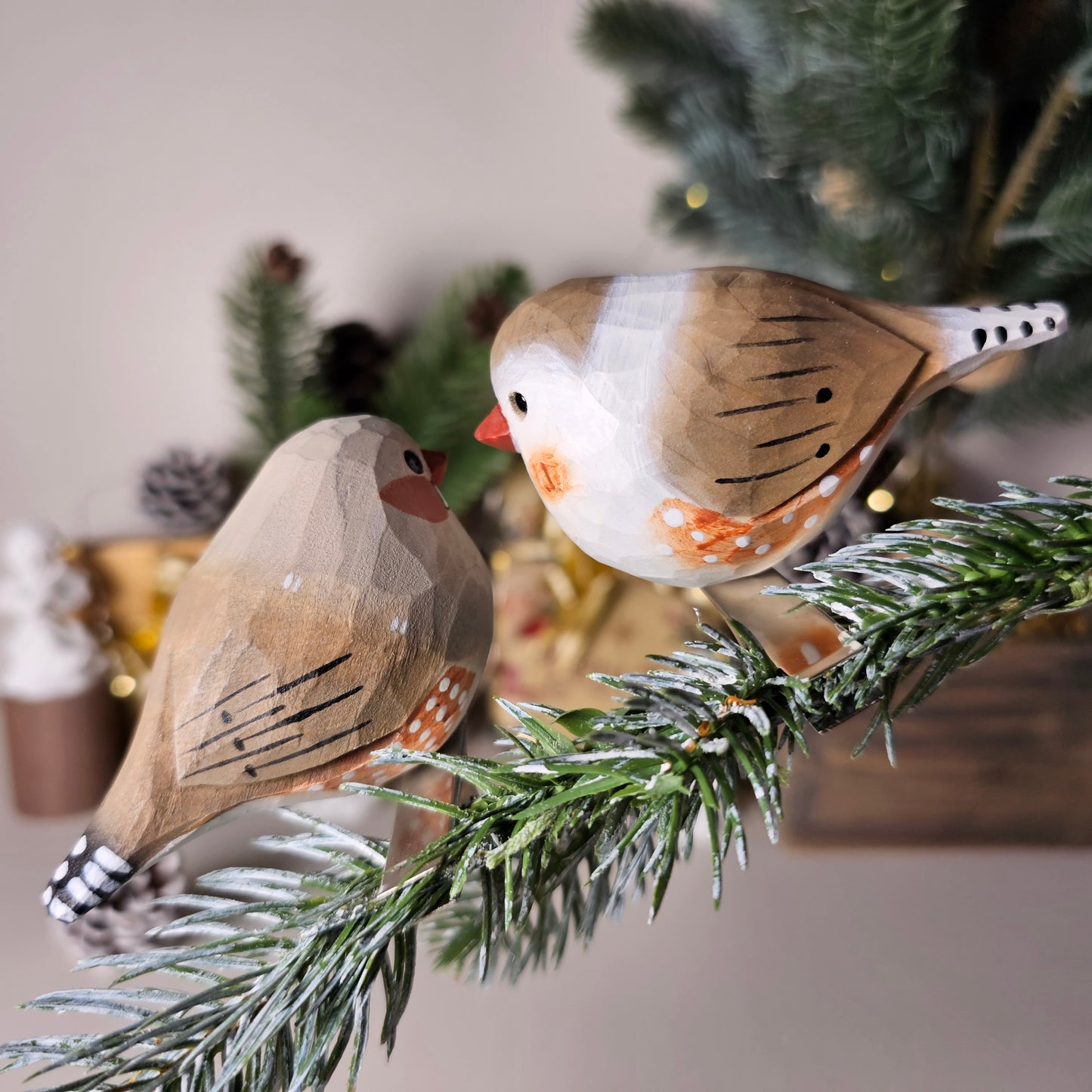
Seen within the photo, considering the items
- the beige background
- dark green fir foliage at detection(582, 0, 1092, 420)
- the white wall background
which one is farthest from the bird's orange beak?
the white wall background

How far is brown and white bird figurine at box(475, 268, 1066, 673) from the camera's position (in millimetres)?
215

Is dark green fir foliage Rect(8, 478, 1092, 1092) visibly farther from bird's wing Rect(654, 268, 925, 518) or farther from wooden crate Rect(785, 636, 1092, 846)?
wooden crate Rect(785, 636, 1092, 846)

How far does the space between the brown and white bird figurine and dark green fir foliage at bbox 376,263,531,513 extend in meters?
0.27

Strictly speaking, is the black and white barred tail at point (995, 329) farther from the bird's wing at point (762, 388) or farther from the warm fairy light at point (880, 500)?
the warm fairy light at point (880, 500)

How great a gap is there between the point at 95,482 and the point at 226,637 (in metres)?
0.54

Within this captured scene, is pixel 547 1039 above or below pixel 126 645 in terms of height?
below

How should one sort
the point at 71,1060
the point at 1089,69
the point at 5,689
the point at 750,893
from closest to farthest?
the point at 71,1060 → the point at 1089,69 → the point at 750,893 → the point at 5,689

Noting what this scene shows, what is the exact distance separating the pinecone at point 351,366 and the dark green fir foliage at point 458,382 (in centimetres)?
6

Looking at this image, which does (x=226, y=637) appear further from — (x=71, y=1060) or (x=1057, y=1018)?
(x=1057, y=1018)

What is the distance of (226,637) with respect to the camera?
23cm

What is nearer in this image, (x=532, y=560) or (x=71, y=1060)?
(x=71, y=1060)

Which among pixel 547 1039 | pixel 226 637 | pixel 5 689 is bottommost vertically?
pixel 547 1039

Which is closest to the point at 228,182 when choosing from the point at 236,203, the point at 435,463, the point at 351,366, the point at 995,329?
the point at 236,203

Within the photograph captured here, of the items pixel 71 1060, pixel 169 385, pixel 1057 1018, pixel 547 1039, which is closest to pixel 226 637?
pixel 71 1060
